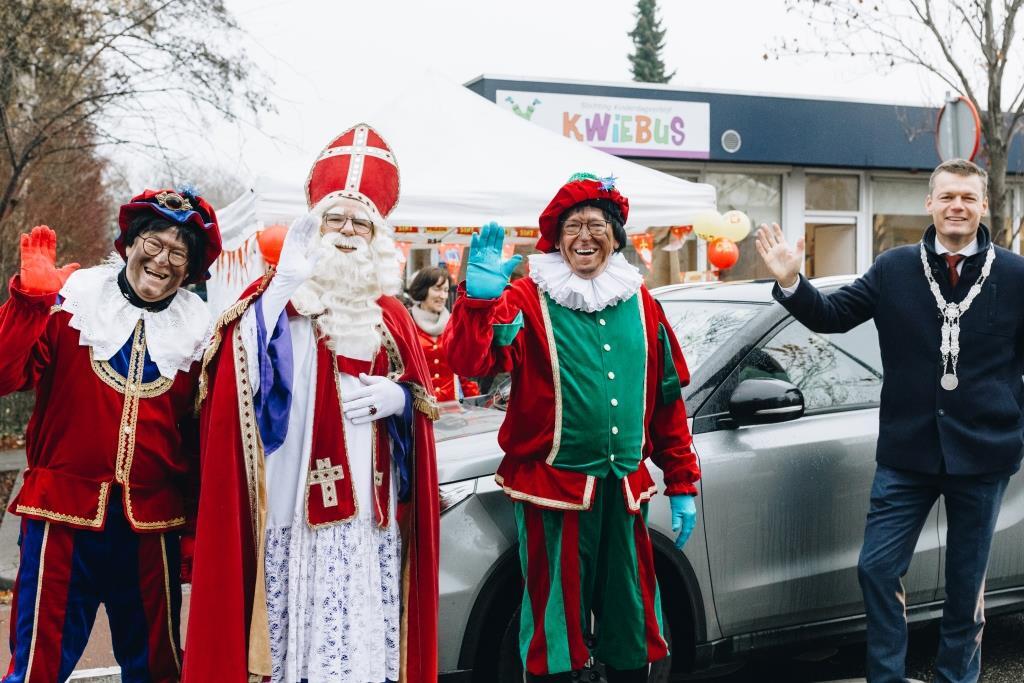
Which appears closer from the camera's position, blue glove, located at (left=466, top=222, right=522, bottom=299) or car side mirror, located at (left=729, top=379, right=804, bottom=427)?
blue glove, located at (left=466, top=222, right=522, bottom=299)

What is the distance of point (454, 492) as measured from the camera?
3338 mm

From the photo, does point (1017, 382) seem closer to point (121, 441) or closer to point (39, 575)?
point (121, 441)

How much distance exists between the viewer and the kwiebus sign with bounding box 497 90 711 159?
12.5 metres

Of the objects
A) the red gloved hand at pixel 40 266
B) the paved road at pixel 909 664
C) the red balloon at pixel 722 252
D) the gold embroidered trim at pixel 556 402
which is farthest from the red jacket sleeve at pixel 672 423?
the red balloon at pixel 722 252

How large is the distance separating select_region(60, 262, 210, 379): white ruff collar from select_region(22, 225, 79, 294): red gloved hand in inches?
2.7

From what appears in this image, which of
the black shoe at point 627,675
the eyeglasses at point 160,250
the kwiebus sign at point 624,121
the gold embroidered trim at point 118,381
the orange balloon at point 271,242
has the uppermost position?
the kwiebus sign at point 624,121

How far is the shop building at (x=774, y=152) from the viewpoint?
12.8m

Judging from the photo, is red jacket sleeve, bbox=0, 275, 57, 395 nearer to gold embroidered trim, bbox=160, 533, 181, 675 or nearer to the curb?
gold embroidered trim, bbox=160, 533, 181, 675

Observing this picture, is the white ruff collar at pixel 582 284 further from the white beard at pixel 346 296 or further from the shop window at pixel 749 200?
the shop window at pixel 749 200

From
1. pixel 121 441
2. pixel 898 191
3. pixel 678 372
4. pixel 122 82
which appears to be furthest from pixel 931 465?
pixel 898 191

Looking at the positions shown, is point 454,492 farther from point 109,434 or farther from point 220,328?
point 109,434

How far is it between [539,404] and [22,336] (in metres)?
1.48

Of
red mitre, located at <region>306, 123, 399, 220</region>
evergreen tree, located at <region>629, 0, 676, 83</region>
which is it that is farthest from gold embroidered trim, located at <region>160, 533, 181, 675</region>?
evergreen tree, located at <region>629, 0, 676, 83</region>

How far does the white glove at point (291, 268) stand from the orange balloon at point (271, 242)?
12.9 feet
